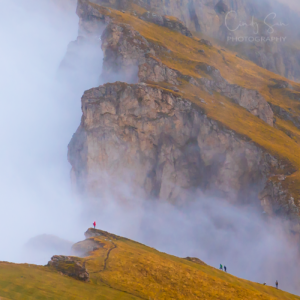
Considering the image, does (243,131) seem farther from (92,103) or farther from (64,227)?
(64,227)

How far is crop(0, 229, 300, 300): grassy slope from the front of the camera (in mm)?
58969

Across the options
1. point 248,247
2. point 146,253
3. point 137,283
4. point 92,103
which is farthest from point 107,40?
point 137,283

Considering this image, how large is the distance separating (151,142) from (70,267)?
3821 inches

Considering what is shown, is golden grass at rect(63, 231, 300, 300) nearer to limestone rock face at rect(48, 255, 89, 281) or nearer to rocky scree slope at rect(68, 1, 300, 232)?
limestone rock face at rect(48, 255, 89, 281)

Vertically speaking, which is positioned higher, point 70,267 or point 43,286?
point 70,267

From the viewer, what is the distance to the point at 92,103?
15725cm

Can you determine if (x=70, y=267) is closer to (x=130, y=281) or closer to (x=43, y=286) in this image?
(x=43, y=286)

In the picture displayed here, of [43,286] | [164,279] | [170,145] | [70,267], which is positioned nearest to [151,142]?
[170,145]

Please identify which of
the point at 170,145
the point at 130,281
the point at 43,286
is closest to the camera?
the point at 43,286

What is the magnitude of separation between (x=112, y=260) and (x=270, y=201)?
246ft

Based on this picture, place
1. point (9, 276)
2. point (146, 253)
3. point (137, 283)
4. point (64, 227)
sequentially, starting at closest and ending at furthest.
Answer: point (9, 276) → point (137, 283) → point (146, 253) → point (64, 227)

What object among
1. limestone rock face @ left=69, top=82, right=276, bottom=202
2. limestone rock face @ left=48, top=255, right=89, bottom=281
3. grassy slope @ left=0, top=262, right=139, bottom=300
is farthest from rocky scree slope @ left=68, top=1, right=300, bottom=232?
grassy slope @ left=0, top=262, right=139, bottom=300

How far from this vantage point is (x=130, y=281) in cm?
6944

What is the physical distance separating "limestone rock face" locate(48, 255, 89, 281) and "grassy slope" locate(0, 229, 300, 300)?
139 centimetres
